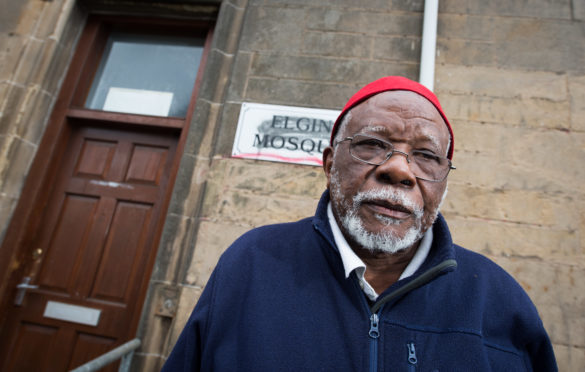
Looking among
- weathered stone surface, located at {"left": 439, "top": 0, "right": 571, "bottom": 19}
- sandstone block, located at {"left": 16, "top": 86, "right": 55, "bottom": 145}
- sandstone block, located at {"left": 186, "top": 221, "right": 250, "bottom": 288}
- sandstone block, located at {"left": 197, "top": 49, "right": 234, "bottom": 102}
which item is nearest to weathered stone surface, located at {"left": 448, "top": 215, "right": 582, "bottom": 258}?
sandstone block, located at {"left": 186, "top": 221, "right": 250, "bottom": 288}

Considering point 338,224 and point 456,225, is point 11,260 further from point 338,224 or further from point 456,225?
point 456,225

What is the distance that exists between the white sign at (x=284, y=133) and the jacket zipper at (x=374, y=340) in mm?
1567

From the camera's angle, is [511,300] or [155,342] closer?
[511,300]

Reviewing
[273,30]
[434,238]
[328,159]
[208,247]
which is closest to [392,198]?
[434,238]

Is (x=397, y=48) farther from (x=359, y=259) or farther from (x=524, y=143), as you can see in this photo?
(x=359, y=259)

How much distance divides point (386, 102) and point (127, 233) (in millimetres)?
2406

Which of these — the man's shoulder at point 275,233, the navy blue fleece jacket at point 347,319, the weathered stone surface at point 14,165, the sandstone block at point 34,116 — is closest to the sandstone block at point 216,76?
the sandstone block at point 34,116

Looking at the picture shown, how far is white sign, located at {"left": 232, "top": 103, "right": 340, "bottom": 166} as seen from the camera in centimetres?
242

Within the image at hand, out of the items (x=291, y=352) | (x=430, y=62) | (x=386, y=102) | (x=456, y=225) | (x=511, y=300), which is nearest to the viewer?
(x=291, y=352)

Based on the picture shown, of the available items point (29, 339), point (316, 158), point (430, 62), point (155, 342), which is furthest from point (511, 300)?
point (29, 339)

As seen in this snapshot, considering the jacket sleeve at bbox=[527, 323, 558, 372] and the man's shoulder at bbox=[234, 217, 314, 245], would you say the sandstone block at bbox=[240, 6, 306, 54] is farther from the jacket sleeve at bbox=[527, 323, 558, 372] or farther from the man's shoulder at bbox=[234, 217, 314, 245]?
the jacket sleeve at bbox=[527, 323, 558, 372]

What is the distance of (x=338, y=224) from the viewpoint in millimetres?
1145

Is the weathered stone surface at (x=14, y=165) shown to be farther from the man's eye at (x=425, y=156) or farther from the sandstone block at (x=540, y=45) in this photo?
the sandstone block at (x=540, y=45)

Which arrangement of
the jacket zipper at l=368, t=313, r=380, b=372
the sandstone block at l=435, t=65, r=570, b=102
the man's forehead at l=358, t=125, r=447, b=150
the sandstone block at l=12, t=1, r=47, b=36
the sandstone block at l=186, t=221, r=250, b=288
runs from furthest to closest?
the sandstone block at l=12, t=1, r=47, b=36 → the sandstone block at l=435, t=65, r=570, b=102 → the sandstone block at l=186, t=221, r=250, b=288 → the man's forehead at l=358, t=125, r=447, b=150 → the jacket zipper at l=368, t=313, r=380, b=372
